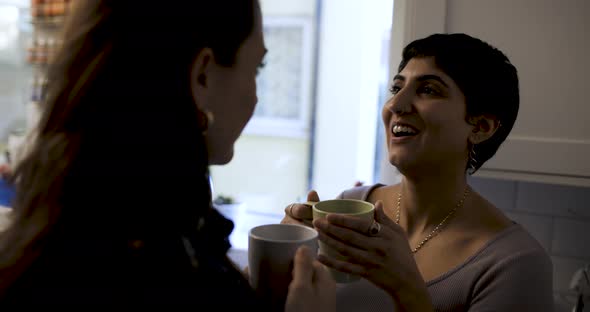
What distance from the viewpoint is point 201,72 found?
52 cm

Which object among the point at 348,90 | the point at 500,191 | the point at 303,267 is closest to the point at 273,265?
the point at 303,267

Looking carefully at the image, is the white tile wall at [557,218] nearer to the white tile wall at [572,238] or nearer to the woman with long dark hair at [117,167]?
the white tile wall at [572,238]

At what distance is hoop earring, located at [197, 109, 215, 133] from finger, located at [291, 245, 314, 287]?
0.59 feet

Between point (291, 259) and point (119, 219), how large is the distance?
0.21 metres

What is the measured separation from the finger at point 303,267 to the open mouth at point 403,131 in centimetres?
57

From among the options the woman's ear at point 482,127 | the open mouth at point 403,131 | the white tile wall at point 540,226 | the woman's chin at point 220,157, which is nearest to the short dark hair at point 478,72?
the woman's ear at point 482,127

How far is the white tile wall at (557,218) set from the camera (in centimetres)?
145

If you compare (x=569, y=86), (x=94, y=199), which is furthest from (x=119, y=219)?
(x=569, y=86)

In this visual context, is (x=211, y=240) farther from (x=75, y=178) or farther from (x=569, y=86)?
(x=569, y=86)

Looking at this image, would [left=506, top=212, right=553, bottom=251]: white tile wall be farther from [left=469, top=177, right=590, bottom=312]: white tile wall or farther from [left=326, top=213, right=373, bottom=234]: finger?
[left=326, top=213, right=373, bottom=234]: finger

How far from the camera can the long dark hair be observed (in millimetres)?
469

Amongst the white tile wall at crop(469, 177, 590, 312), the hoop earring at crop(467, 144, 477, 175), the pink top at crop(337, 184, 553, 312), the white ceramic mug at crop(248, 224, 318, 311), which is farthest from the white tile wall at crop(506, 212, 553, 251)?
the white ceramic mug at crop(248, 224, 318, 311)

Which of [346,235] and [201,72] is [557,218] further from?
[201,72]

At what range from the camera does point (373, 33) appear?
96.0 inches
